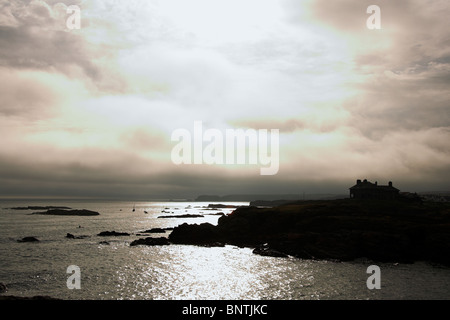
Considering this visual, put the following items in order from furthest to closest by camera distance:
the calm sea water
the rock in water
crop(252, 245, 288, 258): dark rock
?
1. crop(252, 245, 288, 258): dark rock
2. the calm sea water
3. the rock in water

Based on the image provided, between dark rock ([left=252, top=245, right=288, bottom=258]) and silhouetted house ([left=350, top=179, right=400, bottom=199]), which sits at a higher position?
silhouetted house ([left=350, top=179, right=400, bottom=199])

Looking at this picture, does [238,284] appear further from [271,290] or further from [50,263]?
[50,263]

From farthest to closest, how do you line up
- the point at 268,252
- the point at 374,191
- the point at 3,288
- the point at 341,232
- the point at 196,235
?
1. the point at 374,191
2. the point at 196,235
3. the point at 341,232
4. the point at 268,252
5. the point at 3,288

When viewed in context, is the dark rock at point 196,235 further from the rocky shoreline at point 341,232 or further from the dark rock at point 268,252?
the dark rock at point 268,252

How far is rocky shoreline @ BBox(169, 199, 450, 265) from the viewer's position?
6012cm

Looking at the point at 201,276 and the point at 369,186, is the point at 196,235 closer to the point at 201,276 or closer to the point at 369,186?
the point at 201,276

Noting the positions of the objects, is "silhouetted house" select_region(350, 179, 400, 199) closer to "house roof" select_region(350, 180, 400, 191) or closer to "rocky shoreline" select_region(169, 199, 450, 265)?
"house roof" select_region(350, 180, 400, 191)

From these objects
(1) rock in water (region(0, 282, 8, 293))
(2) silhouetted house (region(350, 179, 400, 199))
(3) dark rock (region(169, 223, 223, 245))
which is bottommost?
(3) dark rock (region(169, 223, 223, 245))

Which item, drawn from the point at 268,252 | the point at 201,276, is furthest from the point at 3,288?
the point at 268,252

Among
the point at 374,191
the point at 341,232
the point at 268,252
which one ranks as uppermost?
the point at 374,191

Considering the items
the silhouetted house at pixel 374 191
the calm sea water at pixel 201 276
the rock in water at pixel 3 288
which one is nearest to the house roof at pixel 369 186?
the silhouetted house at pixel 374 191

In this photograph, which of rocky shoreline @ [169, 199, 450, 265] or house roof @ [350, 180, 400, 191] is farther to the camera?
house roof @ [350, 180, 400, 191]

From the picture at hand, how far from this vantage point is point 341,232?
216ft

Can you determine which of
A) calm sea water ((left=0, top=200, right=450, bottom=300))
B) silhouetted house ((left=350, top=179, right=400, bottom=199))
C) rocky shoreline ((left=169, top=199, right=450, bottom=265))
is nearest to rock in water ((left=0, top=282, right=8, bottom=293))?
calm sea water ((left=0, top=200, right=450, bottom=300))
